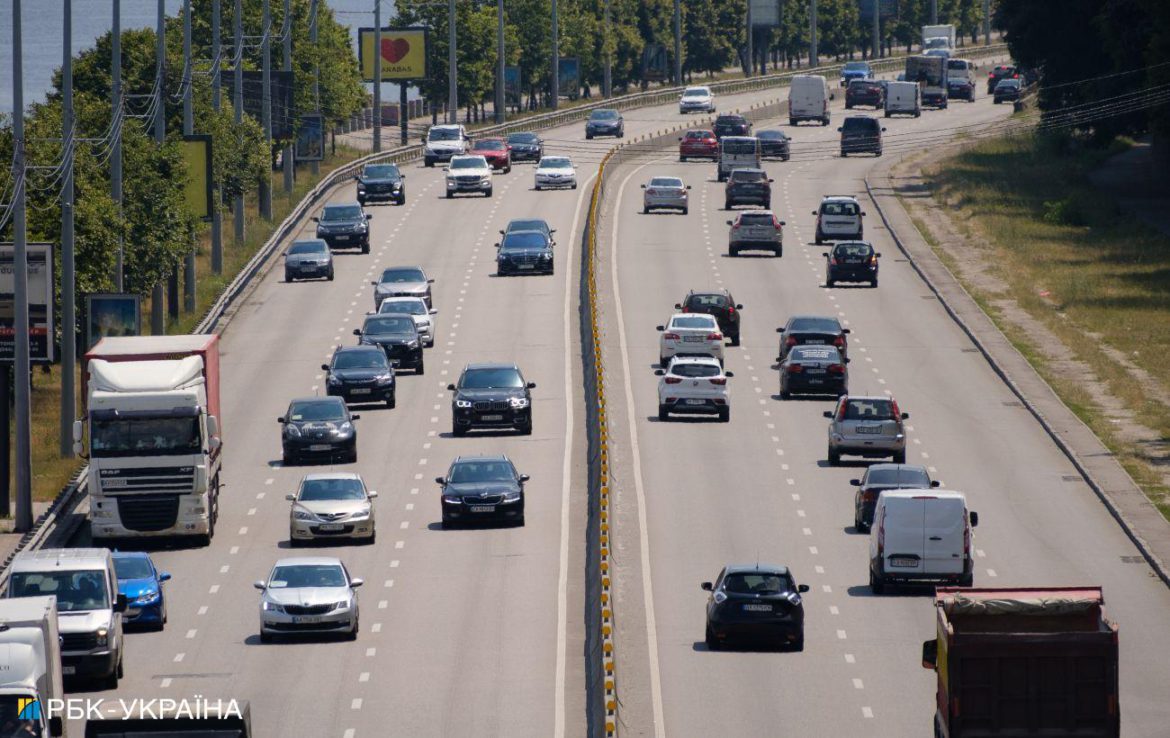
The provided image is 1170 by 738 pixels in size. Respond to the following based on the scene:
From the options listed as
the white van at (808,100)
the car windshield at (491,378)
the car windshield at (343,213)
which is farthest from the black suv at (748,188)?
the car windshield at (491,378)

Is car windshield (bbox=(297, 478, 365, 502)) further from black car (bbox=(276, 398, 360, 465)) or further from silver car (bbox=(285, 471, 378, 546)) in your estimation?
black car (bbox=(276, 398, 360, 465))

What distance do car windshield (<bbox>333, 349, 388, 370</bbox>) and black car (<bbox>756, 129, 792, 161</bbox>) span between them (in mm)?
59899

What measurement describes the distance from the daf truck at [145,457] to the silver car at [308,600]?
8324 mm

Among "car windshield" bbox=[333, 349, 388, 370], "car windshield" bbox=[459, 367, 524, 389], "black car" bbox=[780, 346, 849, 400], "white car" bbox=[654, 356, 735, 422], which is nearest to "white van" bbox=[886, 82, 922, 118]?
"black car" bbox=[780, 346, 849, 400]

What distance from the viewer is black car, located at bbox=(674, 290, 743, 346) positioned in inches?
2635

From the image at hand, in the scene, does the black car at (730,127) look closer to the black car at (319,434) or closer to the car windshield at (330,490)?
the black car at (319,434)

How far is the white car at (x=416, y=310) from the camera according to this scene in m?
67.1

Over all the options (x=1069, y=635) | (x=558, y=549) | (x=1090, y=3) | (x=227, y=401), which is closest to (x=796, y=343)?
(x=227, y=401)

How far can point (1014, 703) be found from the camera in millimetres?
25422

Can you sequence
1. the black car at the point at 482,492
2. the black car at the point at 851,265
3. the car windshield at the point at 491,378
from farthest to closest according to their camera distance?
the black car at the point at 851,265 → the car windshield at the point at 491,378 → the black car at the point at 482,492

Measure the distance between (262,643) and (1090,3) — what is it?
83200mm

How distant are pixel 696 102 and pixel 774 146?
107 ft

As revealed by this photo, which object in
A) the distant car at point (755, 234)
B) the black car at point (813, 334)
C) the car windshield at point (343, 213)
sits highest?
the car windshield at point (343, 213)

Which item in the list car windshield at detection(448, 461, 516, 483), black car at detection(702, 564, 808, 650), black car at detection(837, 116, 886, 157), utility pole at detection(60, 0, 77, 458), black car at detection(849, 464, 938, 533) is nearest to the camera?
black car at detection(702, 564, 808, 650)
